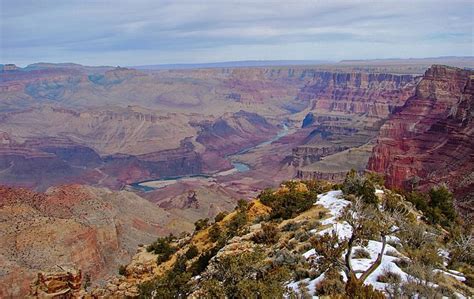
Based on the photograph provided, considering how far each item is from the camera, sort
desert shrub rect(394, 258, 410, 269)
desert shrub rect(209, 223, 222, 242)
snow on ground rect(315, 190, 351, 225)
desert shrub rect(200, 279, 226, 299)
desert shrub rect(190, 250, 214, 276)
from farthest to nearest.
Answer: desert shrub rect(209, 223, 222, 242) < desert shrub rect(190, 250, 214, 276) < snow on ground rect(315, 190, 351, 225) < desert shrub rect(394, 258, 410, 269) < desert shrub rect(200, 279, 226, 299)

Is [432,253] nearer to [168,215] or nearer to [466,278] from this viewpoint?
[466,278]

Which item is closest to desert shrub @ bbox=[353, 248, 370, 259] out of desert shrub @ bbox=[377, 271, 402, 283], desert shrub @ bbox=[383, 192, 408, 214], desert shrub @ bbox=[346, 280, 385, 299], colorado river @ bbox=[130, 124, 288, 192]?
desert shrub @ bbox=[377, 271, 402, 283]

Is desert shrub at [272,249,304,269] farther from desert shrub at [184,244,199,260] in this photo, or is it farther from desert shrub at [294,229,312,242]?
desert shrub at [184,244,199,260]

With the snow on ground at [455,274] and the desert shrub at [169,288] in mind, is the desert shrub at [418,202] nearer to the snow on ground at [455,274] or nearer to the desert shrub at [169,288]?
the snow on ground at [455,274]

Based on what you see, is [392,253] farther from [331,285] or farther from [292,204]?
[292,204]

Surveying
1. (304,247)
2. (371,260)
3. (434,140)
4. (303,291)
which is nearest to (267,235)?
(304,247)

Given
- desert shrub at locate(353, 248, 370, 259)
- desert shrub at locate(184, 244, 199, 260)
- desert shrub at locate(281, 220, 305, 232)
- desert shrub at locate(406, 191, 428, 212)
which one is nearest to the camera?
desert shrub at locate(353, 248, 370, 259)

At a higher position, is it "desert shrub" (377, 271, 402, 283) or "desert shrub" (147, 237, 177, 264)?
"desert shrub" (377, 271, 402, 283)
